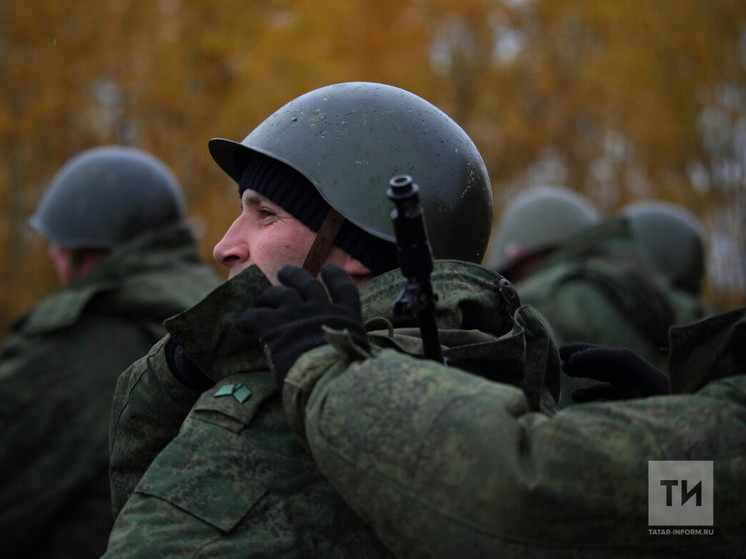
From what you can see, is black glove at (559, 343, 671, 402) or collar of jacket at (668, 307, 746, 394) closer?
collar of jacket at (668, 307, 746, 394)

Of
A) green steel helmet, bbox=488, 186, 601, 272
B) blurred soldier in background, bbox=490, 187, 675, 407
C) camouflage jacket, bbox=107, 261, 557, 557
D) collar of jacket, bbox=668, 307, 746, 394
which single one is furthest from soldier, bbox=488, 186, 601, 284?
collar of jacket, bbox=668, 307, 746, 394

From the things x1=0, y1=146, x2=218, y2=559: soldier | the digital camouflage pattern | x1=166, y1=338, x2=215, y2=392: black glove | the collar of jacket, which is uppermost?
the collar of jacket

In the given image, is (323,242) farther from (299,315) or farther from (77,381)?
(77,381)

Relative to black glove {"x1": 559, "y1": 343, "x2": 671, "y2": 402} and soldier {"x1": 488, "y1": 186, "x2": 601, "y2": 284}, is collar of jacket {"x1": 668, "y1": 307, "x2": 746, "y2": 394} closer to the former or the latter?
black glove {"x1": 559, "y1": 343, "x2": 671, "y2": 402}

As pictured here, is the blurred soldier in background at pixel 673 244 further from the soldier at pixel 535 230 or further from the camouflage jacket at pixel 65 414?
the camouflage jacket at pixel 65 414

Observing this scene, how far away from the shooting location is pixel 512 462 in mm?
1676

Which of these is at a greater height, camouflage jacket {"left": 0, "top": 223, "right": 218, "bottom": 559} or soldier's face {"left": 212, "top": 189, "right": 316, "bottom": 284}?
soldier's face {"left": 212, "top": 189, "right": 316, "bottom": 284}

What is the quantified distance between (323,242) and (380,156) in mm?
239

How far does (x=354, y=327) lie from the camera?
1945 mm

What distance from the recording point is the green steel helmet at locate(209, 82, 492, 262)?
2498 mm

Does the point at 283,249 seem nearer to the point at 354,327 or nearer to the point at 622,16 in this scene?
the point at 354,327

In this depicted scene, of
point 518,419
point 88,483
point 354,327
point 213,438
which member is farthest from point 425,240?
point 88,483

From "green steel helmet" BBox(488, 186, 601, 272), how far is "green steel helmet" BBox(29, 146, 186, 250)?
290cm

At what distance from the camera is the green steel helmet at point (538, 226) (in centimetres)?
801
